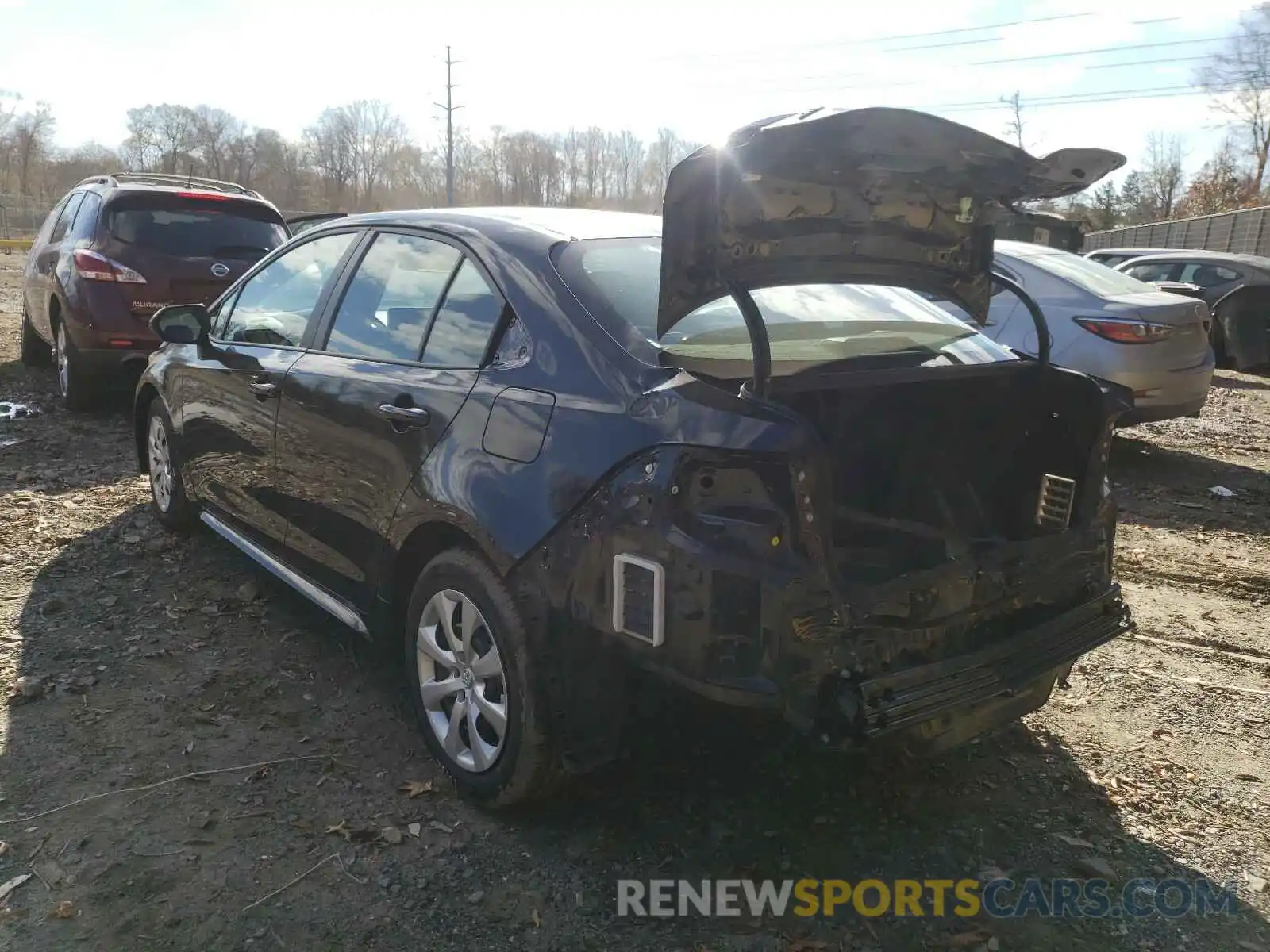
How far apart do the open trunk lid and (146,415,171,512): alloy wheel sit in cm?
371

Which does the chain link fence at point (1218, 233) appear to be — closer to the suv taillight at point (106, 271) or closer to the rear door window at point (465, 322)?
the suv taillight at point (106, 271)

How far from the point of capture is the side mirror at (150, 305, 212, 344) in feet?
14.6

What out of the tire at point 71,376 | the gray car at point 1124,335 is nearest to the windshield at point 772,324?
the gray car at point 1124,335

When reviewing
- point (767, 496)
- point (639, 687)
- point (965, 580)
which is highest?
point (767, 496)

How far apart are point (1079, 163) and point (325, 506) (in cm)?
270

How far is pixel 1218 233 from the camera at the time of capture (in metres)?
26.3

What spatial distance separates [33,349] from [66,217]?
6.31 ft

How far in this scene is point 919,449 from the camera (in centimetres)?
289

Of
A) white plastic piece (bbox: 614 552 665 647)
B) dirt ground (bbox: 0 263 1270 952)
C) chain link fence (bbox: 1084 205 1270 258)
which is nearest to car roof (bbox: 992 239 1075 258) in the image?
dirt ground (bbox: 0 263 1270 952)

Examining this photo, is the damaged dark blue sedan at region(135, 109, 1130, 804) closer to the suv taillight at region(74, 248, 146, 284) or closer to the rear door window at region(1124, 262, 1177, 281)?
the suv taillight at region(74, 248, 146, 284)

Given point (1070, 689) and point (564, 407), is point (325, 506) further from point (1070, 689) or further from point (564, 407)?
point (1070, 689)

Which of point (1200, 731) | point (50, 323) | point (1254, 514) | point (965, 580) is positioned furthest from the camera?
point (50, 323)

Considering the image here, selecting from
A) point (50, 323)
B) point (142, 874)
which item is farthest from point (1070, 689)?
point (50, 323)
